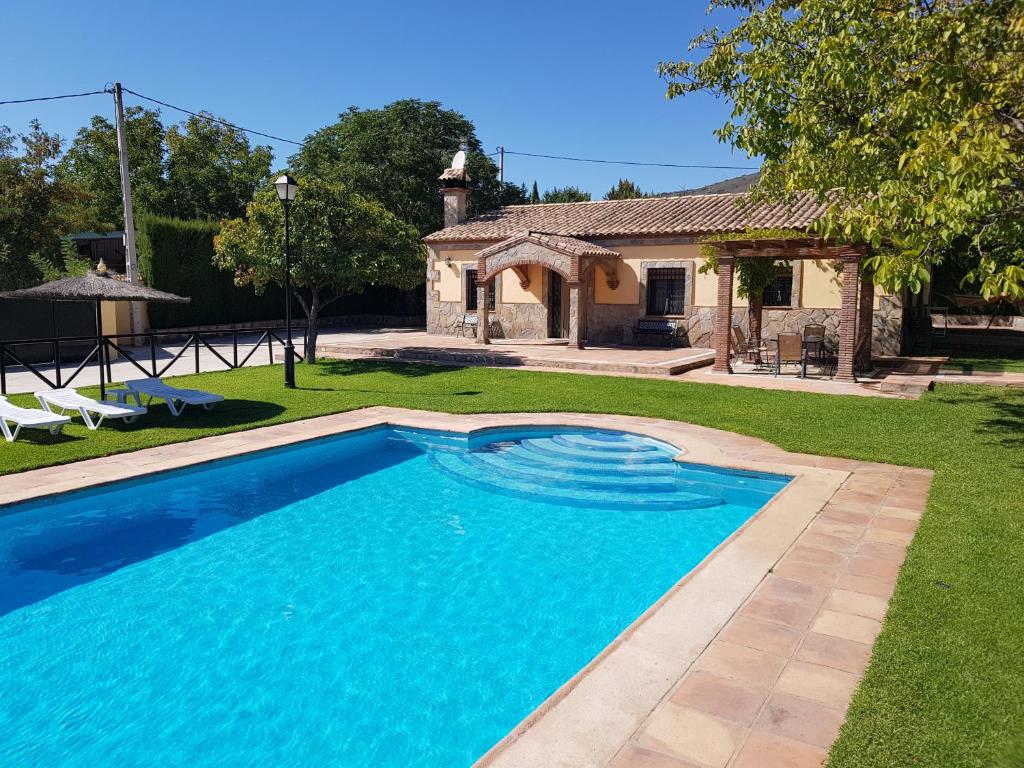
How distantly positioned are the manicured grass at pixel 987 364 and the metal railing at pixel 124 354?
51.9 feet

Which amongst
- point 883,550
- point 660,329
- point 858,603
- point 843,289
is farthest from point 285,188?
point 858,603

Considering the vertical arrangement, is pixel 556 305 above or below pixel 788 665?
above

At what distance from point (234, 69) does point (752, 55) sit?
64.1 ft

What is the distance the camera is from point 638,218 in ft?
74.7

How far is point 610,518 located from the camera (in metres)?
7.89

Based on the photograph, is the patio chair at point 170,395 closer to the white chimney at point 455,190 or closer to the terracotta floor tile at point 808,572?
the terracotta floor tile at point 808,572

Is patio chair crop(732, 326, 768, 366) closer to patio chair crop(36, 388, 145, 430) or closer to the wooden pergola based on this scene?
the wooden pergola

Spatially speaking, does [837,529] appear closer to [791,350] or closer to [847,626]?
[847,626]

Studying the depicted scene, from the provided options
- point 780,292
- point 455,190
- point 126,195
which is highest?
point 455,190

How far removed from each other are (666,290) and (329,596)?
17.0m

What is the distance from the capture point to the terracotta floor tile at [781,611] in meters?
4.66

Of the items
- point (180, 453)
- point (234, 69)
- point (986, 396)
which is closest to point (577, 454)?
point (180, 453)

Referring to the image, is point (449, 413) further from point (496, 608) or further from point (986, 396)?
point (986, 396)

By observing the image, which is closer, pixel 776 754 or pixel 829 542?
pixel 776 754
